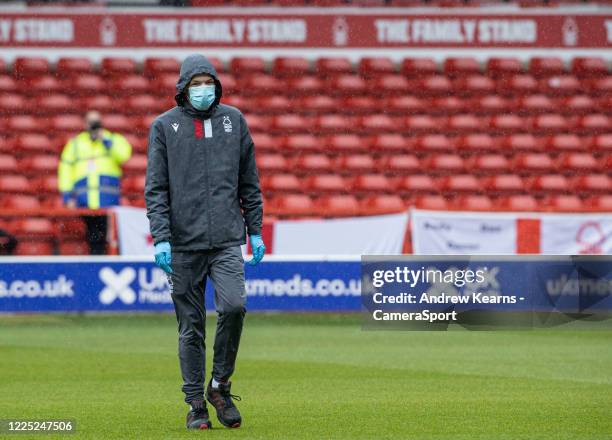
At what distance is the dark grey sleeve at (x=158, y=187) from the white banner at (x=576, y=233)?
26.4 ft

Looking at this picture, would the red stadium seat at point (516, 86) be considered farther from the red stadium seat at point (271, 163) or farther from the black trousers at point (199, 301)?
the black trousers at point (199, 301)

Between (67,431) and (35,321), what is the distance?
7752 mm

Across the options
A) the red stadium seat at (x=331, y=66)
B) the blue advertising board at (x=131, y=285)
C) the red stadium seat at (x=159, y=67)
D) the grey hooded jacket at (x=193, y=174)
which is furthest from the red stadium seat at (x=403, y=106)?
the grey hooded jacket at (x=193, y=174)

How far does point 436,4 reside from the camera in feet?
74.6

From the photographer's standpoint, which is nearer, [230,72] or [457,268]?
[457,268]

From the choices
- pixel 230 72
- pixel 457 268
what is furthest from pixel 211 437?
pixel 230 72

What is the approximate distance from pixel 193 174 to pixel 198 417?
1.28 meters

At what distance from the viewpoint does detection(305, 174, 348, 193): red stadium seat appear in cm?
1914

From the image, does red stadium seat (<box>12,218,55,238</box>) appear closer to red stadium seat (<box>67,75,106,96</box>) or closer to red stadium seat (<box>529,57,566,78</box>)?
red stadium seat (<box>67,75,106,96</box>)

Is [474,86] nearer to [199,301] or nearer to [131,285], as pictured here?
[131,285]

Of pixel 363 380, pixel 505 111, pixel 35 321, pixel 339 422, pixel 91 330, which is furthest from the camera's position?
pixel 505 111

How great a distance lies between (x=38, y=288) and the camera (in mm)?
13633

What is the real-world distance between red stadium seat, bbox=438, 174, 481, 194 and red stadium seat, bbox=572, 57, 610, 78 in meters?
4.30

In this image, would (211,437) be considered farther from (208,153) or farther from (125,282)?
(125,282)
